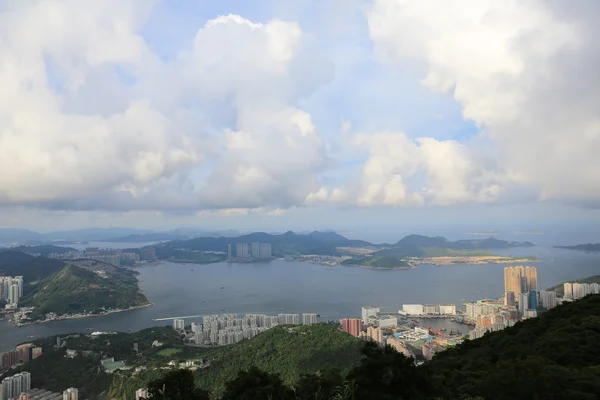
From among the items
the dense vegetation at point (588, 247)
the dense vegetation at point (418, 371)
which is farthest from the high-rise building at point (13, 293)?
the dense vegetation at point (588, 247)

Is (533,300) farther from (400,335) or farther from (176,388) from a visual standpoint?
(176,388)

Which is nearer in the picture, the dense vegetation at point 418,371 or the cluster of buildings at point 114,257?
the dense vegetation at point 418,371

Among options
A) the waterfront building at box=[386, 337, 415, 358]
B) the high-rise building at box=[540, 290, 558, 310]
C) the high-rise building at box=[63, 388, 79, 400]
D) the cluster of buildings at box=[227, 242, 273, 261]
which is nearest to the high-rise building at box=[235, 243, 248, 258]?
the cluster of buildings at box=[227, 242, 273, 261]

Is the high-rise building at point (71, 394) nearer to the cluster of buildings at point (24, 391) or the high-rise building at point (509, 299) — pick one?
the cluster of buildings at point (24, 391)

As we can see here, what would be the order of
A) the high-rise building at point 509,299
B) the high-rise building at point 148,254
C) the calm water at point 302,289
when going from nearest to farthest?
the high-rise building at point 509,299
the calm water at point 302,289
the high-rise building at point 148,254

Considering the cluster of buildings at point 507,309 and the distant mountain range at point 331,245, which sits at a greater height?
the distant mountain range at point 331,245
